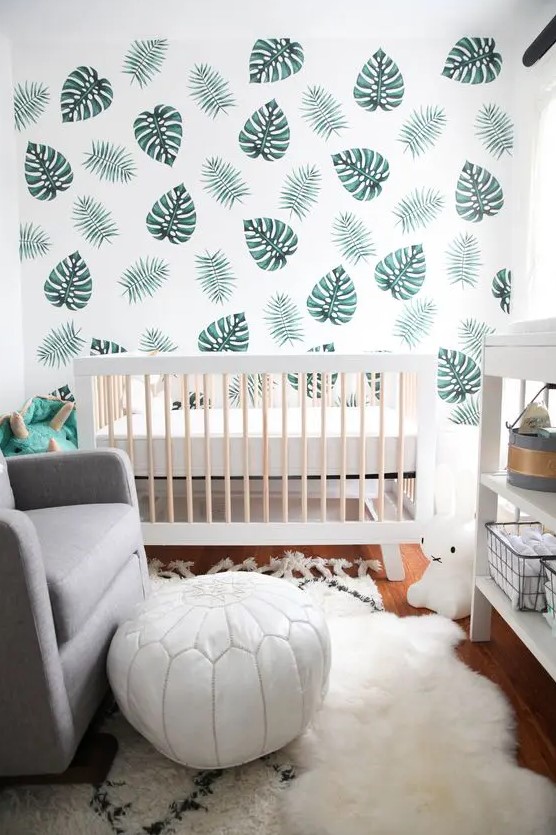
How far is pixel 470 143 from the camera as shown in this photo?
2.85 metres

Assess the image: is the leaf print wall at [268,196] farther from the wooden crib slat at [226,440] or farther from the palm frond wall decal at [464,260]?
the wooden crib slat at [226,440]

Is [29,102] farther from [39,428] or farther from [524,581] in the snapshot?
[524,581]

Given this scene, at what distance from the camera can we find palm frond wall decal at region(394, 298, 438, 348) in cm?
294

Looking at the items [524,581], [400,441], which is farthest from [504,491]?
[400,441]

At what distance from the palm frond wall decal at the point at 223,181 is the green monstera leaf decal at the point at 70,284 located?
69cm

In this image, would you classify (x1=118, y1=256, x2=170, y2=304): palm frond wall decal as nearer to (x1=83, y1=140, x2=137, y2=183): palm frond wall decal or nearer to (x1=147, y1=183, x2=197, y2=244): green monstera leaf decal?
(x1=147, y1=183, x2=197, y2=244): green monstera leaf decal

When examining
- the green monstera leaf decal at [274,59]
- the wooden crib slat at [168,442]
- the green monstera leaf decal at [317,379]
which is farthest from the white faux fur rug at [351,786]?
the green monstera leaf decal at [274,59]

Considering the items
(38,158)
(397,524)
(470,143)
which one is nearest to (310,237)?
(470,143)

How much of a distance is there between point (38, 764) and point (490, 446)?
3.92 feet

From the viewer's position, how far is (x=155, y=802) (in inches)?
41.9

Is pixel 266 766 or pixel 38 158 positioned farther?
pixel 38 158

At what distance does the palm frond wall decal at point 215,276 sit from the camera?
2.93 meters

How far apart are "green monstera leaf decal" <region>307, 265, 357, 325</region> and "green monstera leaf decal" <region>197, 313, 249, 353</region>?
0.32 metres

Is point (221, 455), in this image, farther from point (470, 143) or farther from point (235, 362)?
point (470, 143)
